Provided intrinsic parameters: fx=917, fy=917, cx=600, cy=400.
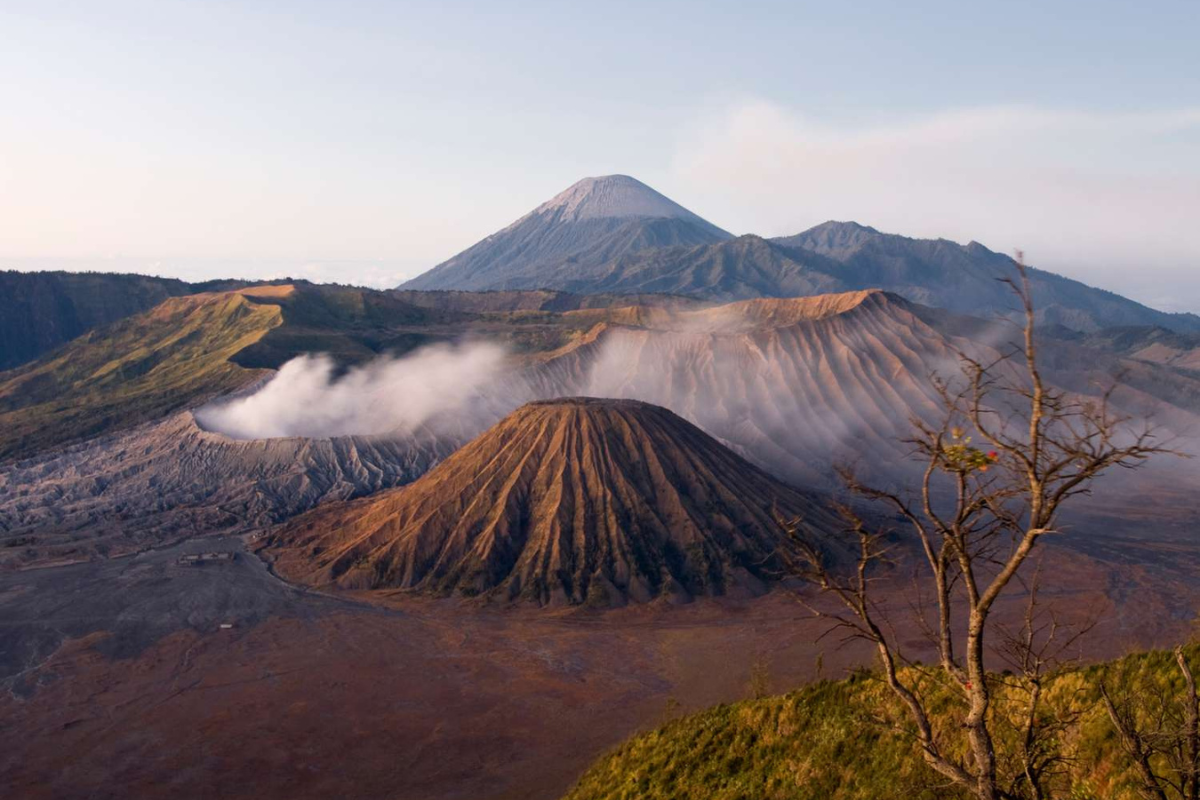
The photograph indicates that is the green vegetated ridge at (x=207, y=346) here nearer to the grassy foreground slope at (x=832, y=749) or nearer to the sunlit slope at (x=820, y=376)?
the sunlit slope at (x=820, y=376)

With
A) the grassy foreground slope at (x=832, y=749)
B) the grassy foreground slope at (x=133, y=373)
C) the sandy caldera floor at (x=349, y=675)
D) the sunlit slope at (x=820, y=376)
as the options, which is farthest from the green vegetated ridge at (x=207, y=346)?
the grassy foreground slope at (x=832, y=749)

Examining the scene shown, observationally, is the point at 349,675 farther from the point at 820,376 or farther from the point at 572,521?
the point at 820,376

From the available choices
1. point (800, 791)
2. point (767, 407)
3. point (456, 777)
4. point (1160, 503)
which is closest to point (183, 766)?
point (456, 777)

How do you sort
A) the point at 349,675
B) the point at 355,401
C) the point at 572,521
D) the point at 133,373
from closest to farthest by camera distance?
the point at 349,675, the point at 572,521, the point at 355,401, the point at 133,373

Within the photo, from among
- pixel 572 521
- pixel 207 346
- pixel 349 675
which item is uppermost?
pixel 207 346

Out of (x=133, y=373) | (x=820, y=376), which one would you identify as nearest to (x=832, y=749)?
(x=820, y=376)

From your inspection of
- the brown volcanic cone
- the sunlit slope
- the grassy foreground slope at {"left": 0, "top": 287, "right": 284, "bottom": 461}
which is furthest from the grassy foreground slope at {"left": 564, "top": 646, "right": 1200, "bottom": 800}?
the grassy foreground slope at {"left": 0, "top": 287, "right": 284, "bottom": 461}
